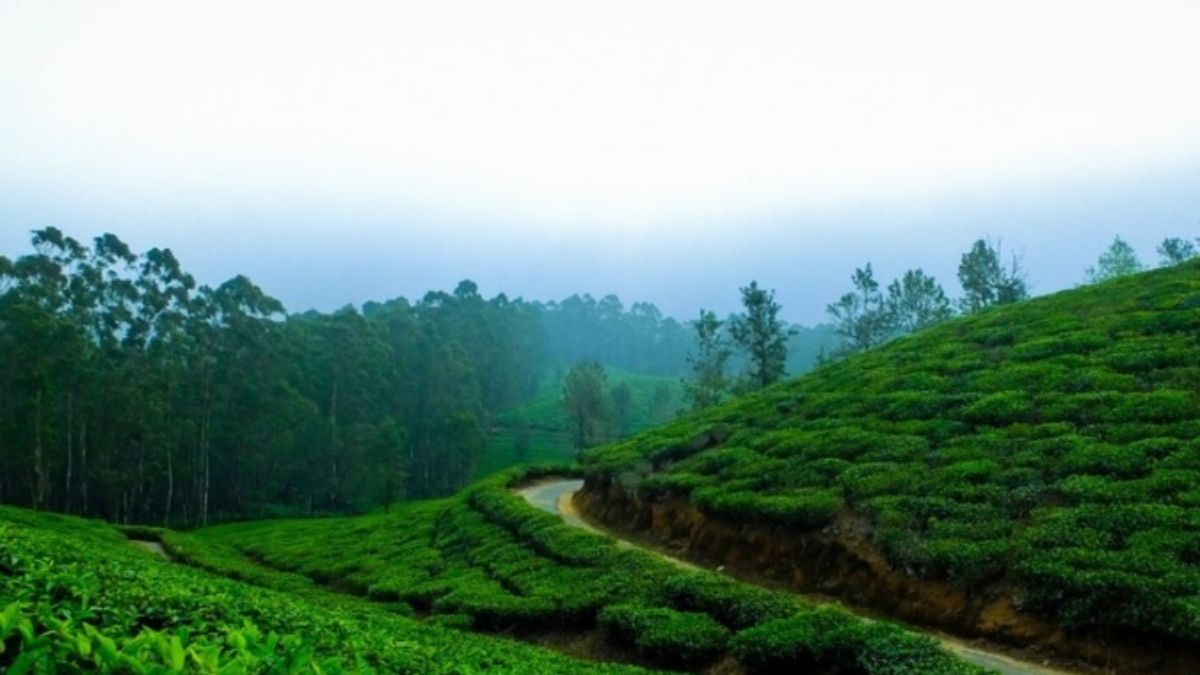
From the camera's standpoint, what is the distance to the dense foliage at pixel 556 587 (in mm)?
14504

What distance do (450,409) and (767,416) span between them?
202 ft

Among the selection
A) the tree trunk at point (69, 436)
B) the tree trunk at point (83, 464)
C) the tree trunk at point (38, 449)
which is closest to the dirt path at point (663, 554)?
the tree trunk at point (38, 449)

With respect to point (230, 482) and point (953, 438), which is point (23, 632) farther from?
point (230, 482)

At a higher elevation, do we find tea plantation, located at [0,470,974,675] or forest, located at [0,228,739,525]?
forest, located at [0,228,739,525]

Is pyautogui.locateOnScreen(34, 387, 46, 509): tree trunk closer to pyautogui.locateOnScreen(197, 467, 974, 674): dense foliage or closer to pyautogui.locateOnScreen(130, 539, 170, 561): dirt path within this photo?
pyautogui.locateOnScreen(130, 539, 170, 561): dirt path

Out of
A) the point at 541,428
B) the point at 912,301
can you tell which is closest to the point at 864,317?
the point at 912,301

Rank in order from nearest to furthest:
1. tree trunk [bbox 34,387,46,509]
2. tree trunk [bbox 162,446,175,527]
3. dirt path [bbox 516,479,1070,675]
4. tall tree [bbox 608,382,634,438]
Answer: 1. dirt path [bbox 516,479,1070,675]
2. tree trunk [bbox 34,387,46,509]
3. tree trunk [bbox 162,446,175,527]
4. tall tree [bbox 608,382,634,438]

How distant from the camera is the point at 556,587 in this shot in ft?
68.8

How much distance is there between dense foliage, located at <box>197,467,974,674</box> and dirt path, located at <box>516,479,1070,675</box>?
1.23 meters

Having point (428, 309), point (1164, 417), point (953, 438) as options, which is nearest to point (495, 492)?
point (953, 438)

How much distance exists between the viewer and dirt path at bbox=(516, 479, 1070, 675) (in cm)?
1385

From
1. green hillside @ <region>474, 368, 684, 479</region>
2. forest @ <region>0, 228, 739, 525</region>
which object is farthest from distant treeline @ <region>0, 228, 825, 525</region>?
green hillside @ <region>474, 368, 684, 479</region>

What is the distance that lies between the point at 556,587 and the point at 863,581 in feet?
24.0

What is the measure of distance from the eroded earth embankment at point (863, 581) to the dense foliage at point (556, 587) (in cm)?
205
